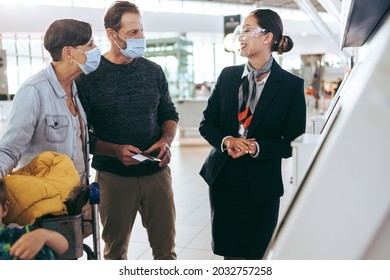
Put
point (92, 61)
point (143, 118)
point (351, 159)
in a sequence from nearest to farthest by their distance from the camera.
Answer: point (351, 159), point (92, 61), point (143, 118)

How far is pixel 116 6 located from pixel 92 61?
398 mm

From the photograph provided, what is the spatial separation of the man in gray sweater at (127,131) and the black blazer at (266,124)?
0.32 metres

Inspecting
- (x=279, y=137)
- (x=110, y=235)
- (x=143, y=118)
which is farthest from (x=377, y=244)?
(x=110, y=235)

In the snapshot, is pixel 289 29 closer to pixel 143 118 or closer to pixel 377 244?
pixel 143 118

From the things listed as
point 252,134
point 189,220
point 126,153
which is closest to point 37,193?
point 126,153

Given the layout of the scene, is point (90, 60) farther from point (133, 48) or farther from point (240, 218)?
point (240, 218)

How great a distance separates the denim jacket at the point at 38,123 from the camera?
128 cm

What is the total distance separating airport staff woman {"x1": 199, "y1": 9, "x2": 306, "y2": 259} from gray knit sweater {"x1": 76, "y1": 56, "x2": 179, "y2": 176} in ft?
1.06

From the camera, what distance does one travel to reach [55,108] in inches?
55.3

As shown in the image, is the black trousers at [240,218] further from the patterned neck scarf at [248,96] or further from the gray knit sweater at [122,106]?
the gray knit sweater at [122,106]

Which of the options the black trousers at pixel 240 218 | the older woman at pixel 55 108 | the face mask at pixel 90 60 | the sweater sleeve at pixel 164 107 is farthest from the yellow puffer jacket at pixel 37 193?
the sweater sleeve at pixel 164 107

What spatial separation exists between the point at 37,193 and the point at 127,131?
79cm

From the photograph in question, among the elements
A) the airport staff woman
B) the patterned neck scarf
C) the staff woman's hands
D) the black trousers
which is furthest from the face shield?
the black trousers
